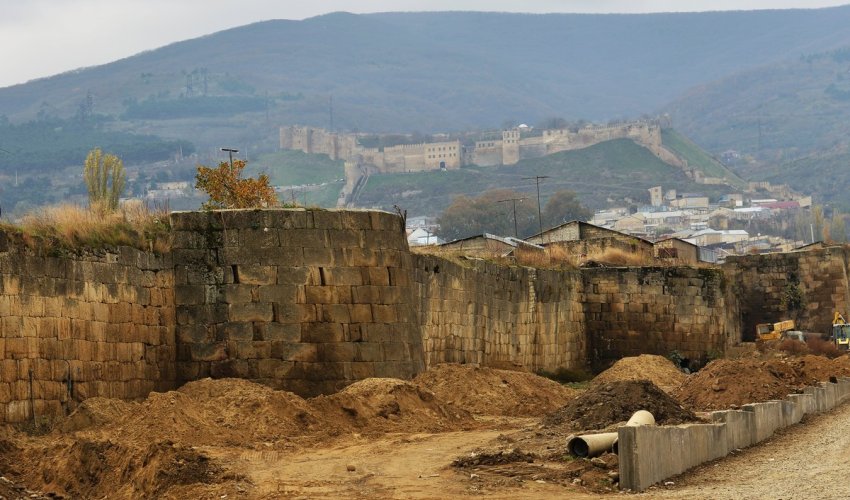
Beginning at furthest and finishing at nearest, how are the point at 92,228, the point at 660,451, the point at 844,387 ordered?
the point at 844,387
the point at 92,228
the point at 660,451

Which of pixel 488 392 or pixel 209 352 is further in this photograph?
pixel 488 392

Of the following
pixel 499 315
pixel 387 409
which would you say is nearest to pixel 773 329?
pixel 499 315

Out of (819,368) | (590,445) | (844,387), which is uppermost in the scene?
(590,445)

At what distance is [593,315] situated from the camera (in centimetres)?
4347

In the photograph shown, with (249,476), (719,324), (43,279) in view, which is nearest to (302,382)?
(43,279)

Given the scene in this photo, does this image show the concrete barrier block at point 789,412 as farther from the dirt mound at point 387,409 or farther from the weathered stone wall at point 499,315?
the weathered stone wall at point 499,315

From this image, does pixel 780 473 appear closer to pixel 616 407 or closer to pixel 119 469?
pixel 616 407

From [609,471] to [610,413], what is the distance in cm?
331

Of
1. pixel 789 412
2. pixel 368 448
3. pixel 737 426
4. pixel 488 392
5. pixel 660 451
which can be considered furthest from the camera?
pixel 488 392

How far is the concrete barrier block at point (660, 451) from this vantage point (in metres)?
16.8

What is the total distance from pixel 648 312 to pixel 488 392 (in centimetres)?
1859

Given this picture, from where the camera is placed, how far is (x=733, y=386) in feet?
87.8

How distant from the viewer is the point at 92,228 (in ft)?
72.4

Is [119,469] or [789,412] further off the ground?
[119,469]
